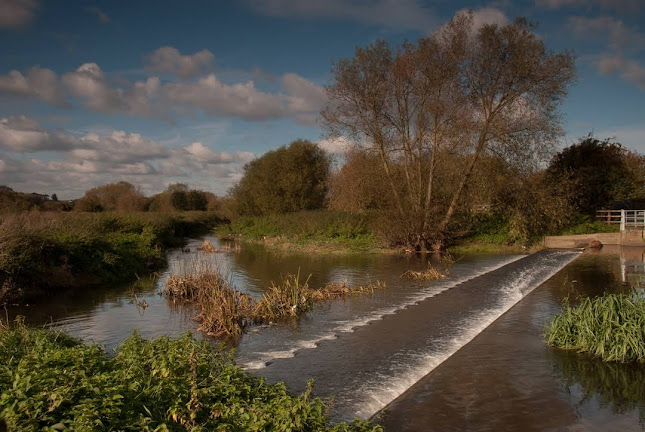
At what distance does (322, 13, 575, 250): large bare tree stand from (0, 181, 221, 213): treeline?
22224 mm

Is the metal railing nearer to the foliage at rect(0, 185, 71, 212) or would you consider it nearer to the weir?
the weir

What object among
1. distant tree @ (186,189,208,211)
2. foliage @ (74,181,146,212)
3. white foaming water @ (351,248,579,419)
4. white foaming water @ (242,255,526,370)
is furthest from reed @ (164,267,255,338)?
distant tree @ (186,189,208,211)

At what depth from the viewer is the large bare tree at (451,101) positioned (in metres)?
28.5

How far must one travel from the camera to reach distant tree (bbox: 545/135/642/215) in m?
35.5

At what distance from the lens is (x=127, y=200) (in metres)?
58.2

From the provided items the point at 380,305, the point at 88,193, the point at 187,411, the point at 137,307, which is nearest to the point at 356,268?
the point at 380,305

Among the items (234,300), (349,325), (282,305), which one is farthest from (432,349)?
(234,300)

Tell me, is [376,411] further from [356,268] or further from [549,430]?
[356,268]

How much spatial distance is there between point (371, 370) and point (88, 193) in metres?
58.2

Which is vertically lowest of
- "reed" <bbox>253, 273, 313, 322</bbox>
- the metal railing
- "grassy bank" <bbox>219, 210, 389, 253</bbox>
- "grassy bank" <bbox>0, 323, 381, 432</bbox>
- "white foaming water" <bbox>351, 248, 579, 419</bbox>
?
"white foaming water" <bbox>351, 248, 579, 419</bbox>

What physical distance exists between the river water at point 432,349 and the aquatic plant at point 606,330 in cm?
33

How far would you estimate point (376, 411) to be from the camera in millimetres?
7039

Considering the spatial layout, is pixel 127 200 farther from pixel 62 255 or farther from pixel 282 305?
pixel 282 305

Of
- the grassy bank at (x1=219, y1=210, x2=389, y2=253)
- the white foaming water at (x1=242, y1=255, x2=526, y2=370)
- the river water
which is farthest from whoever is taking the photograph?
the grassy bank at (x1=219, y1=210, x2=389, y2=253)
